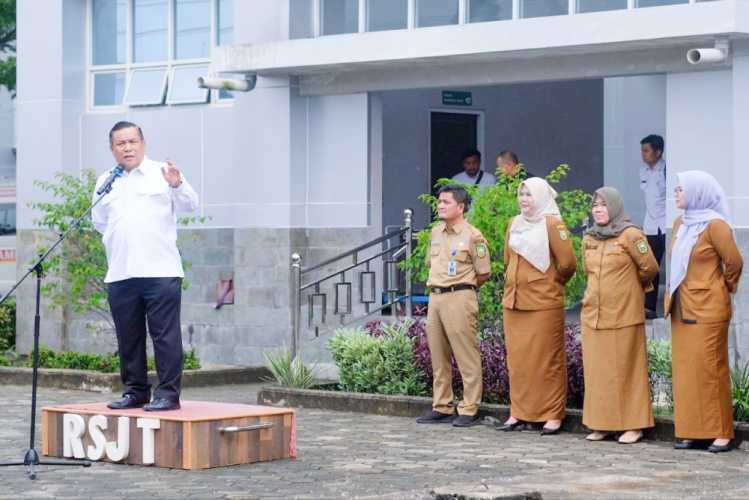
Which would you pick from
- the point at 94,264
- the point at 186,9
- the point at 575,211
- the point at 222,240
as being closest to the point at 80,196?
the point at 94,264

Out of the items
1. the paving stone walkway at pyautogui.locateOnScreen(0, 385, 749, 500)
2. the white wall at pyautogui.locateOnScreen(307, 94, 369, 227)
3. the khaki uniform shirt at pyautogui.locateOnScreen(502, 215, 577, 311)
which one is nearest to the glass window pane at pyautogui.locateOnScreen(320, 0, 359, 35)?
the white wall at pyautogui.locateOnScreen(307, 94, 369, 227)

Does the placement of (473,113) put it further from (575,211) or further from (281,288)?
(575,211)

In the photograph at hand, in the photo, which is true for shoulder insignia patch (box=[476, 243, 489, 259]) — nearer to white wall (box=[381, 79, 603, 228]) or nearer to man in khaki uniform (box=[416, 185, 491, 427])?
man in khaki uniform (box=[416, 185, 491, 427])

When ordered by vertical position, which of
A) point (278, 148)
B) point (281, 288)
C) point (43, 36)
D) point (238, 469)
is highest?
point (43, 36)

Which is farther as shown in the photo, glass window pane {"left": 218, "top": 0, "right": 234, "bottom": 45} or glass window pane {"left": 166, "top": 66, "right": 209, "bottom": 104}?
glass window pane {"left": 166, "top": 66, "right": 209, "bottom": 104}

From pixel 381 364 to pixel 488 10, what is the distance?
13.7 feet

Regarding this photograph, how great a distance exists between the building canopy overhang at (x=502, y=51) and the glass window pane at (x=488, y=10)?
1.04ft

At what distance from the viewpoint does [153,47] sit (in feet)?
65.3

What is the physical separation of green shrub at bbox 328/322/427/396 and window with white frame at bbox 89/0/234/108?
5.46 m

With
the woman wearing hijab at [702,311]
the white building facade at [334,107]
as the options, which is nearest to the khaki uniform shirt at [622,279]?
the woman wearing hijab at [702,311]

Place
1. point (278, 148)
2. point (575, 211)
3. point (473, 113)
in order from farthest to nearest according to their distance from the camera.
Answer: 1. point (473, 113)
2. point (278, 148)
3. point (575, 211)

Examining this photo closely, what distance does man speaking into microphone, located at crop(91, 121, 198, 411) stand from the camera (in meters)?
10.8

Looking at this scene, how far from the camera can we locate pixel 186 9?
64.2 feet

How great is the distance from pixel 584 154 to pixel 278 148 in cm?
574
